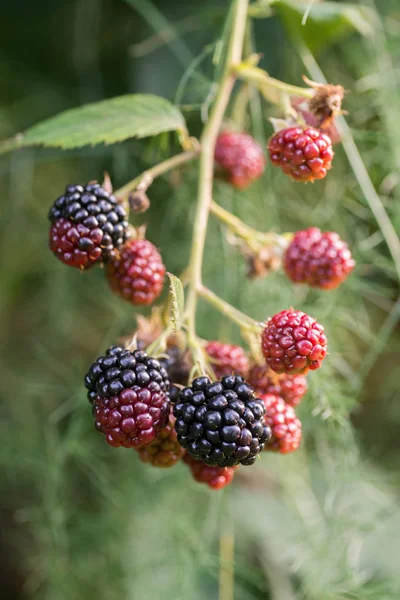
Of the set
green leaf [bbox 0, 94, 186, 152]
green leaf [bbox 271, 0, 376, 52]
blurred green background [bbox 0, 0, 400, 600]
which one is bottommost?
blurred green background [bbox 0, 0, 400, 600]

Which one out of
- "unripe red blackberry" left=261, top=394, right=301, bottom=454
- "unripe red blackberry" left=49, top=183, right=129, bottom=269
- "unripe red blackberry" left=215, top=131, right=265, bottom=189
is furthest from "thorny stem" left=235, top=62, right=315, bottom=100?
"unripe red blackberry" left=261, top=394, right=301, bottom=454

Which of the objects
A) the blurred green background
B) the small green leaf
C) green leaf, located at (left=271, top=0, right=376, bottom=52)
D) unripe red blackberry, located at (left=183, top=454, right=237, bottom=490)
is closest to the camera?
the small green leaf

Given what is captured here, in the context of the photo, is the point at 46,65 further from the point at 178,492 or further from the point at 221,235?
the point at 178,492

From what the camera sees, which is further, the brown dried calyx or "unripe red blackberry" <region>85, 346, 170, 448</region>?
the brown dried calyx

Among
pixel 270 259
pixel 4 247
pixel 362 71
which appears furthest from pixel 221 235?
pixel 4 247

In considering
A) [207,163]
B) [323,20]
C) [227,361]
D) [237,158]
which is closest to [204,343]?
[227,361]

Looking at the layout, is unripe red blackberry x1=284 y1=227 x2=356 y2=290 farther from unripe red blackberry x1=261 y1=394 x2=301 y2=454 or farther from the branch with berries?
unripe red blackberry x1=261 y1=394 x2=301 y2=454
